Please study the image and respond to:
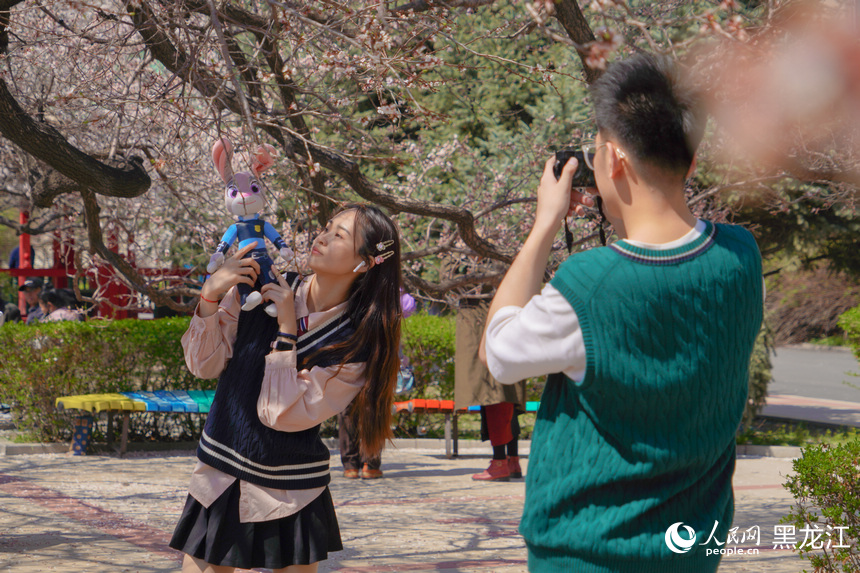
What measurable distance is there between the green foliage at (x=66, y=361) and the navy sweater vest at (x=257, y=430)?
22.5 ft

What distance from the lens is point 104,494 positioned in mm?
6805

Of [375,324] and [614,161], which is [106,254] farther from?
[614,161]

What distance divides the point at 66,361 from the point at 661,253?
8.44 metres

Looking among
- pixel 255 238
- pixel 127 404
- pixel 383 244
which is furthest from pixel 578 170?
pixel 127 404

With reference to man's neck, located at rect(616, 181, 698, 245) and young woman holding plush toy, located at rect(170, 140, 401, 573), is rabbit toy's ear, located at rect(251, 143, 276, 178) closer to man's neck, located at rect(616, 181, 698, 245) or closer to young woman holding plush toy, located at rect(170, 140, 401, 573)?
young woman holding plush toy, located at rect(170, 140, 401, 573)

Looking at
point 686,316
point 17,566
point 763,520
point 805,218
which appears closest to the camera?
point 686,316

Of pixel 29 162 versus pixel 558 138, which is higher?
pixel 558 138

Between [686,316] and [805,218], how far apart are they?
10747 mm

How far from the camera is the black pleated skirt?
2.54m

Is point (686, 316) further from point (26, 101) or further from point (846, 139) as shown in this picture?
point (26, 101)

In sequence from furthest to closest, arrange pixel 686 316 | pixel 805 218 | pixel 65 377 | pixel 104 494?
pixel 805 218, pixel 65 377, pixel 104 494, pixel 686 316

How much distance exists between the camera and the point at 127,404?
838 cm

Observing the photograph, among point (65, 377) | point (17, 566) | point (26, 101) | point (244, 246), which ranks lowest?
point (17, 566)

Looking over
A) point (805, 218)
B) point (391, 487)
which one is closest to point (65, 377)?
point (391, 487)
